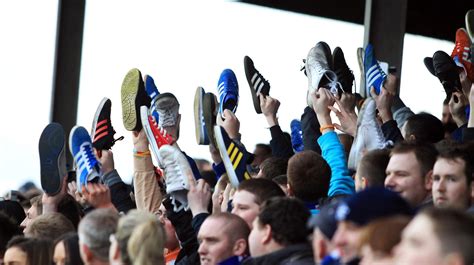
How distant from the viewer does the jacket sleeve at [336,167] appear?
7.12 m

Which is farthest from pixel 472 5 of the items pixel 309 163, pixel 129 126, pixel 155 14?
pixel 309 163

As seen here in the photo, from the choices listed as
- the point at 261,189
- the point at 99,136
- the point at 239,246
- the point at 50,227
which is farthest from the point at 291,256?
the point at 99,136

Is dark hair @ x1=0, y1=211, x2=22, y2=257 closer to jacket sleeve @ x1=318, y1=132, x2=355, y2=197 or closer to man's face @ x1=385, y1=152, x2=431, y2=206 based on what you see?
jacket sleeve @ x1=318, y1=132, x2=355, y2=197

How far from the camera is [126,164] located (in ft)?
37.2

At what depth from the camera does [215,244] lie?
20.7 ft

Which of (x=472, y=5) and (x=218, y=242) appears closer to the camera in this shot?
(x=218, y=242)

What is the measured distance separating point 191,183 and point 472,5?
555 cm

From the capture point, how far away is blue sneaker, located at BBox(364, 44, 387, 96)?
7.96 m

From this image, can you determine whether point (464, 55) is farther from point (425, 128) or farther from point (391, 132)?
point (391, 132)

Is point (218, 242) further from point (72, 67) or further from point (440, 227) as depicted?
point (72, 67)

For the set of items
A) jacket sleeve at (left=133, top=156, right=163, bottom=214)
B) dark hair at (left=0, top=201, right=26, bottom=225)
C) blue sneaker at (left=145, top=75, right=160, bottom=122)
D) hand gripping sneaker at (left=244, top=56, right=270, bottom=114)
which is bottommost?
dark hair at (left=0, top=201, right=26, bottom=225)

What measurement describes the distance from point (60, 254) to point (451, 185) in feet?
6.10

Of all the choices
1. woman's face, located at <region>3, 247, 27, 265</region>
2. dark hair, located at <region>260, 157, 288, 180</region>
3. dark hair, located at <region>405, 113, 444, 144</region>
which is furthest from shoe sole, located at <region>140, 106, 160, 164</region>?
dark hair, located at <region>405, 113, 444, 144</region>

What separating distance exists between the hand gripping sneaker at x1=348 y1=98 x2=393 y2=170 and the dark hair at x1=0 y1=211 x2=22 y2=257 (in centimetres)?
205
